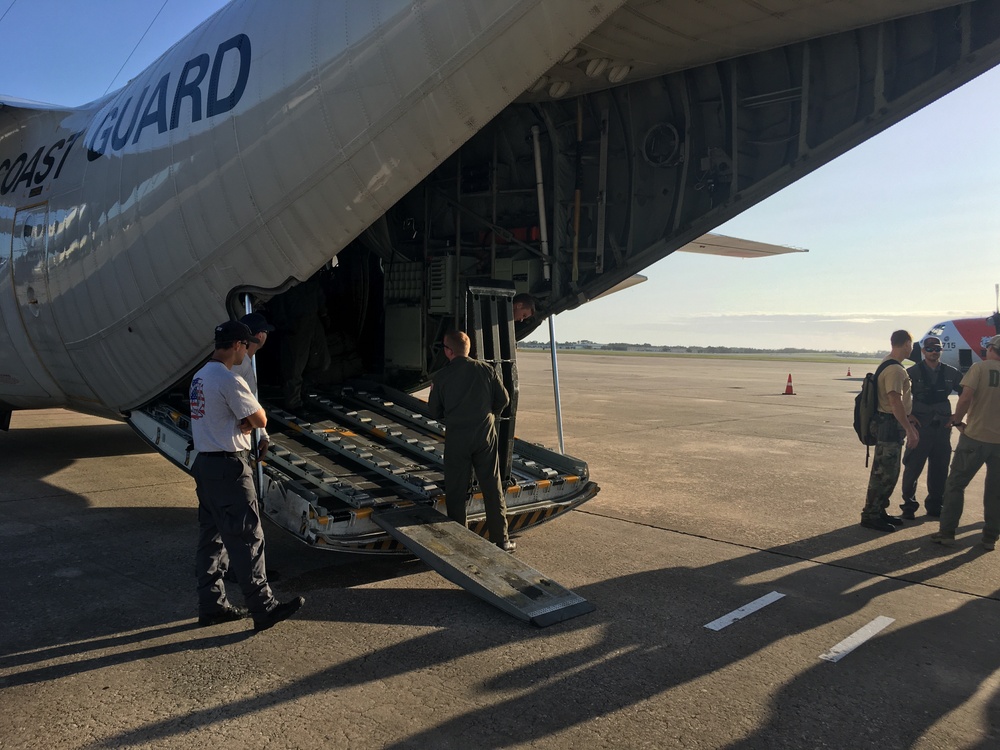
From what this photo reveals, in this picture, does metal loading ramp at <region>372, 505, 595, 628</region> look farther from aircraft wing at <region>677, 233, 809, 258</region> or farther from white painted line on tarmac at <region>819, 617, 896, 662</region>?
aircraft wing at <region>677, 233, 809, 258</region>

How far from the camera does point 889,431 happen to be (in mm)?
6688

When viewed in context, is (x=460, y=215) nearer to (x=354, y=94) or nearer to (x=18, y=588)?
(x=354, y=94)

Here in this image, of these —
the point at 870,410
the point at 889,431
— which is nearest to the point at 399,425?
the point at 870,410

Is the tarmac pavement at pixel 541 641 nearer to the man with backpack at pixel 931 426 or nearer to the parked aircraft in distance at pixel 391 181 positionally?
the man with backpack at pixel 931 426

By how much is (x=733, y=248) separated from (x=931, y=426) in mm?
6733

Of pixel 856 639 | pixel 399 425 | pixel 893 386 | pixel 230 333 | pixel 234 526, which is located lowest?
pixel 856 639

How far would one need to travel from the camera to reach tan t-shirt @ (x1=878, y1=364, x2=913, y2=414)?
21.5 ft

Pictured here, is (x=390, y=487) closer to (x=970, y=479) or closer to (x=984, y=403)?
(x=970, y=479)

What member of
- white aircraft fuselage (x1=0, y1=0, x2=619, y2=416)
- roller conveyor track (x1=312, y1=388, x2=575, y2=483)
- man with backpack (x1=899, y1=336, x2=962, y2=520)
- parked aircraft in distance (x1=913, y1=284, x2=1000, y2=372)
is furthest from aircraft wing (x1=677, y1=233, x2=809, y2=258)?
parked aircraft in distance (x1=913, y1=284, x2=1000, y2=372)

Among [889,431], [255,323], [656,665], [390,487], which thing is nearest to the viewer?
[656,665]

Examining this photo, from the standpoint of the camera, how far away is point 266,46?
208 inches

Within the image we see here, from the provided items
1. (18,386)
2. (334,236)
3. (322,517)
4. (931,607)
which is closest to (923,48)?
(931,607)

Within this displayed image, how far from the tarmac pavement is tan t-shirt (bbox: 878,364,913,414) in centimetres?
117

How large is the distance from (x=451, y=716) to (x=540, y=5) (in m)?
3.82
